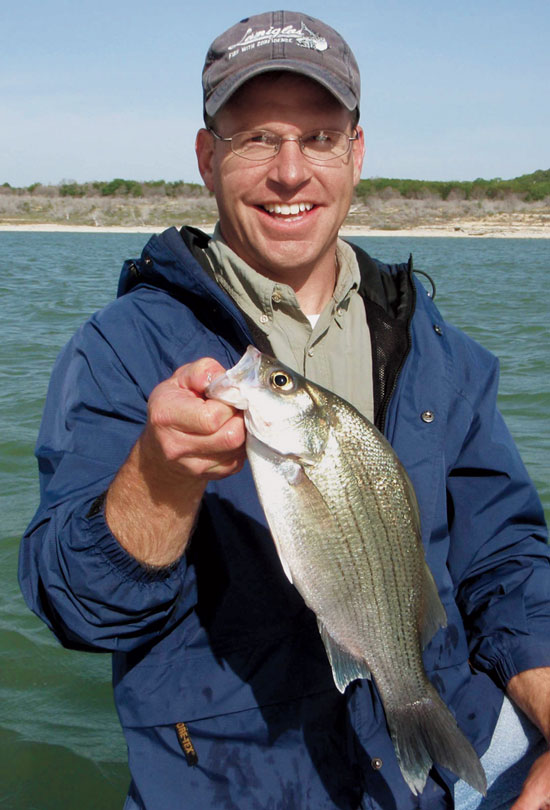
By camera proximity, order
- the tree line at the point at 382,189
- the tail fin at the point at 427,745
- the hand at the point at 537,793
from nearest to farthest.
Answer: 1. the tail fin at the point at 427,745
2. the hand at the point at 537,793
3. the tree line at the point at 382,189

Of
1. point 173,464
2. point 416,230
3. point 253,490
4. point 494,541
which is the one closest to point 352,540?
point 253,490

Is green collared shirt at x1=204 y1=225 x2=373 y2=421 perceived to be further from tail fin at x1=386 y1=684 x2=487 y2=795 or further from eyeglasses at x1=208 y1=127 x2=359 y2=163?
tail fin at x1=386 y1=684 x2=487 y2=795

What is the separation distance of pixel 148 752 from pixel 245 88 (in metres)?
2.21

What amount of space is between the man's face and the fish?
894 millimetres

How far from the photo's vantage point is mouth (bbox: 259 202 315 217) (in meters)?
2.93

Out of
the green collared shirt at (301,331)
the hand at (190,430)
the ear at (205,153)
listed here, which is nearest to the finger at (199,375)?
the hand at (190,430)

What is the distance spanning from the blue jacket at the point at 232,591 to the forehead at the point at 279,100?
52cm

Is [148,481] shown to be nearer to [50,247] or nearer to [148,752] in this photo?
[148,752]

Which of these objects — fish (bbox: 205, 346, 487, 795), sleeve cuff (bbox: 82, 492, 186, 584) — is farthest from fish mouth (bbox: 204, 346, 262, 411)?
sleeve cuff (bbox: 82, 492, 186, 584)

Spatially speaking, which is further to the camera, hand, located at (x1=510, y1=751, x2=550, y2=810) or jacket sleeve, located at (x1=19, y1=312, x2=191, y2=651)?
hand, located at (x1=510, y1=751, x2=550, y2=810)

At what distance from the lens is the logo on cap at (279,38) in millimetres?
2836

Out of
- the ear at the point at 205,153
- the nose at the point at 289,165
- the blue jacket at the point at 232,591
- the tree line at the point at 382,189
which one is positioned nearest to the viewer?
the blue jacket at the point at 232,591

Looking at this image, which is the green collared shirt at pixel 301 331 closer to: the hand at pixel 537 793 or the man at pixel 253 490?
the man at pixel 253 490

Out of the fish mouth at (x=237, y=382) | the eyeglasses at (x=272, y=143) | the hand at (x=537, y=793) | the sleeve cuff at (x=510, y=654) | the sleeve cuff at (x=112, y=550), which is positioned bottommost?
the hand at (x=537, y=793)
